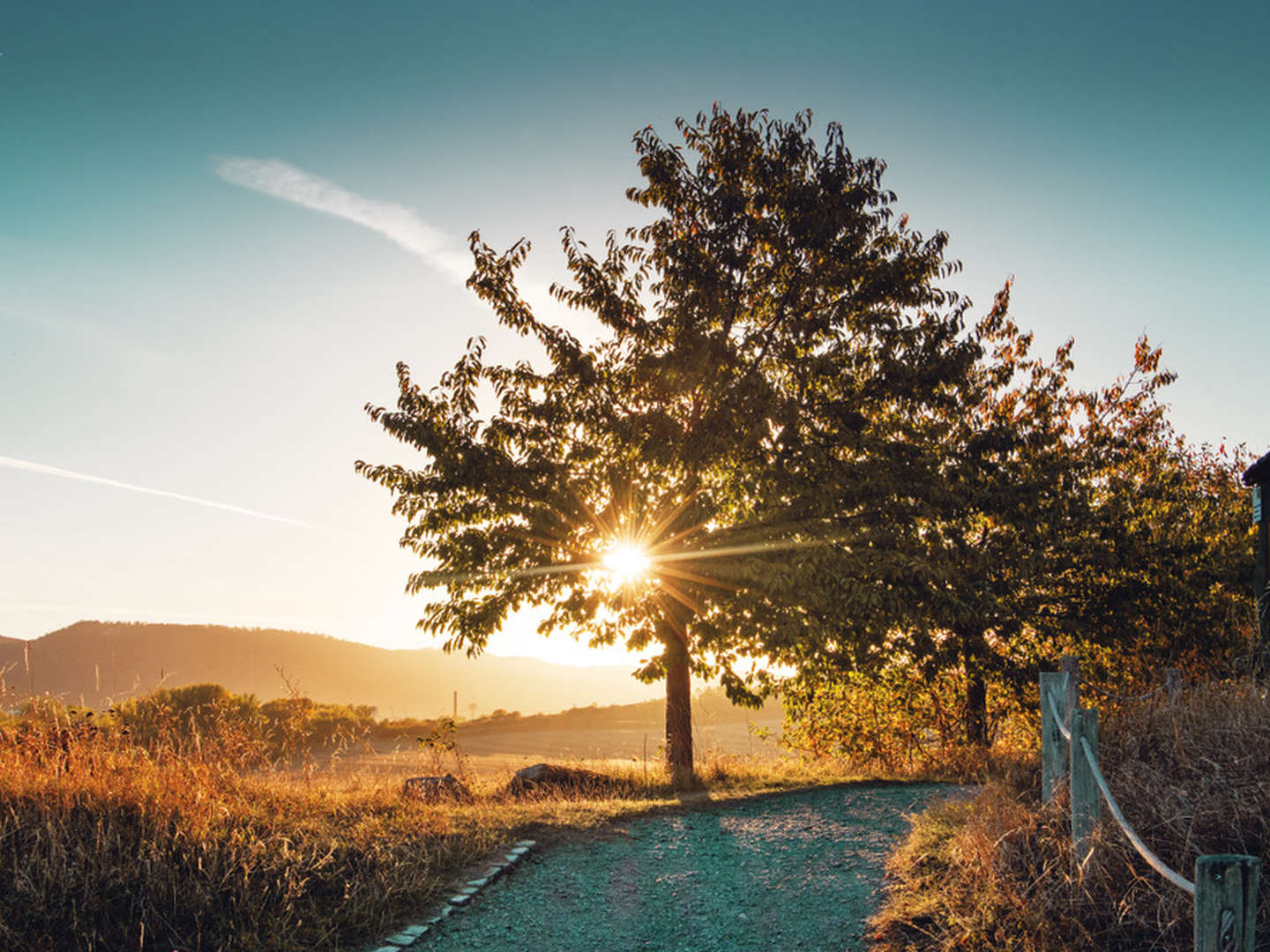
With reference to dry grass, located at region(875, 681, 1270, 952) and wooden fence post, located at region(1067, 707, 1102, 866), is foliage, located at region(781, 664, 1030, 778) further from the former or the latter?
wooden fence post, located at region(1067, 707, 1102, 866)

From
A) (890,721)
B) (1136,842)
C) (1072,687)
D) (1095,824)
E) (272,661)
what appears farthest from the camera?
(272,661)

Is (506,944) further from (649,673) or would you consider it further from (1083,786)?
(649,673)

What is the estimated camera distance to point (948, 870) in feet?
Answer: 19.8

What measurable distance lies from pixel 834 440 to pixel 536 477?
522 cm

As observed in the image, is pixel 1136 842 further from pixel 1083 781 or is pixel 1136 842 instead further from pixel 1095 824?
pixel 1083 781

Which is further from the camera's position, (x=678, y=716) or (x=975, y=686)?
(x=975, y=686)

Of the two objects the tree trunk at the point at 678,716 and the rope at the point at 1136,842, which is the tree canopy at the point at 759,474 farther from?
the rope at the point at 1136,842

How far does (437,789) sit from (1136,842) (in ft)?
30.2

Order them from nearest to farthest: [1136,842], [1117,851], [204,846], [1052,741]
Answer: [1136,842] → [1117,851] → [1052,741] → [204,846]

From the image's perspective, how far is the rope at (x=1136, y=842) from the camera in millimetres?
3014

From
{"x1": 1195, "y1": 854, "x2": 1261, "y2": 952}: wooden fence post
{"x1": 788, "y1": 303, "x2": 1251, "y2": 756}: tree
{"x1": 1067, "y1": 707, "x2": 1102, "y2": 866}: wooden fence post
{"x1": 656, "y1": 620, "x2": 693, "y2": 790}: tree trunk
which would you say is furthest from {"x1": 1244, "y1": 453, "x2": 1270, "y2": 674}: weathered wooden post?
{"x1": 1195, "y1": 854, "x2": 1261, "y2": 952}: wooden fence post

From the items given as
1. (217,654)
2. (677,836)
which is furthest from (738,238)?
(217,654)

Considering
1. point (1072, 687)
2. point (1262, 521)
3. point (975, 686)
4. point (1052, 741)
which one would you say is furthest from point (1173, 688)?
point (975, 686)

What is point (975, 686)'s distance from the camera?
17094 mm
